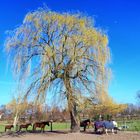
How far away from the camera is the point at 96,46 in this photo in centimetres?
2475

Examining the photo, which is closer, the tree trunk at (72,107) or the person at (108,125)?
the person at (108,125)

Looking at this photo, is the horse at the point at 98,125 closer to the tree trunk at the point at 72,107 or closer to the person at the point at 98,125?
the person at the point at 98,125

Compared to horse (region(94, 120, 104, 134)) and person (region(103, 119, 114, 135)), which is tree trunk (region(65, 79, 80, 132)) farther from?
person (region(103, 119, 114, 135))

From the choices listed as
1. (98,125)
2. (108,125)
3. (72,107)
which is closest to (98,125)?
(98,125)

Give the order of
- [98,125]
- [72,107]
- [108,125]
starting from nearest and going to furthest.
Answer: [108,125], [98,125], [72,107]

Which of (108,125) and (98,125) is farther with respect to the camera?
(98,125)

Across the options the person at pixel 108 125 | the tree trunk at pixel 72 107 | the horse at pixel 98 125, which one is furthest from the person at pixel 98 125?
the tree trunk at pixel 72 107

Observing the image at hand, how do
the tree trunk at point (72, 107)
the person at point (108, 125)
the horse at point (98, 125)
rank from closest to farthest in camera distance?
the person at point (108, 125) < the horse at point (98, 125) < the tree trunk at point (72, 107)

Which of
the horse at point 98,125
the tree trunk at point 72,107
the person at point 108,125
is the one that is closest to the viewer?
the person at point 108,125

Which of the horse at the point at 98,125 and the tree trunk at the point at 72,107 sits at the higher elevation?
the tree trunk at the point at 72,107

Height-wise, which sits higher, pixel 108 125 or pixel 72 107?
pixel 72 107

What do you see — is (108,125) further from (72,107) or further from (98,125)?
(72,107)

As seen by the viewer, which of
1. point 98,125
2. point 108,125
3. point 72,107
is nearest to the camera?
point 108,125

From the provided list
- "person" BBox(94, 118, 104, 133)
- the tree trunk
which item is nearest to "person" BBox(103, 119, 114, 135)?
"person" BBox(94, 118, 104, 133)
